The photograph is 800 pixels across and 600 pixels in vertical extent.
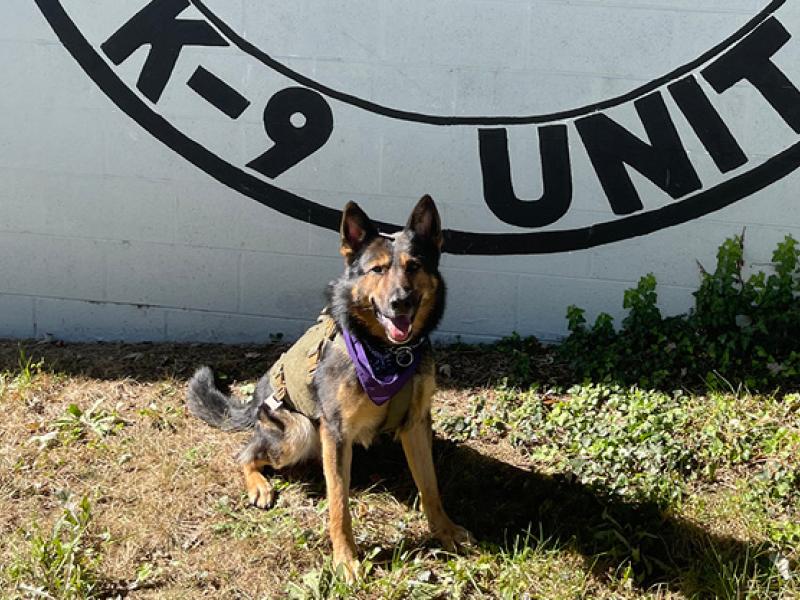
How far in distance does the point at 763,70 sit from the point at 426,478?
121 inches

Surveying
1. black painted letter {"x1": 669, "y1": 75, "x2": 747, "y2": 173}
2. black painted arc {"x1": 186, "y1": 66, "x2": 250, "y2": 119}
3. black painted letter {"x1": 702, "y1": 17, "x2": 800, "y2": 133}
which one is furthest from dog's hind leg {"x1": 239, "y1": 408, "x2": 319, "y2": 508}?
black painted letter {"x1": 702, "y1": 17, "x2": 800, "y2": 133}

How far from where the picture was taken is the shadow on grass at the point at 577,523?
3424 millimetres

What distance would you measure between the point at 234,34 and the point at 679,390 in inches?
129

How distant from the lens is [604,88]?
501 cm

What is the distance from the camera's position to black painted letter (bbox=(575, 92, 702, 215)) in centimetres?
501

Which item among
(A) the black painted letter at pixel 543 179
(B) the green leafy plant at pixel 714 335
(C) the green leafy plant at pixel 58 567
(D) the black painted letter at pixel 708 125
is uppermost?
(D) the black painted letter at pixel 708 125

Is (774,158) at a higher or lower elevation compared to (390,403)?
higher

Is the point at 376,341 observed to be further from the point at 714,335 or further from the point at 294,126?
the point at 714,335

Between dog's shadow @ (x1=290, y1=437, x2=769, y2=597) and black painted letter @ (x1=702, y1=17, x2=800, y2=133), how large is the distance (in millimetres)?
2503

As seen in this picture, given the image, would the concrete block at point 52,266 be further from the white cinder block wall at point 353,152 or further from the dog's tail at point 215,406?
the dog's tail at point 215,406

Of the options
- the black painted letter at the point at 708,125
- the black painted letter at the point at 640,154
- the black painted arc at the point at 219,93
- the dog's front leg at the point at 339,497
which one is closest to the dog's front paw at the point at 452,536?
the dog's front leg at the point at 339,497

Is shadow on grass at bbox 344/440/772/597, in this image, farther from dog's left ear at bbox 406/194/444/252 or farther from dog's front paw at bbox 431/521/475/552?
dog's left ear at bbox 406/194/444/252

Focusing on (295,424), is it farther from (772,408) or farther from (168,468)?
(772,408)

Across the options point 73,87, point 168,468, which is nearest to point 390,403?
point 168,468
